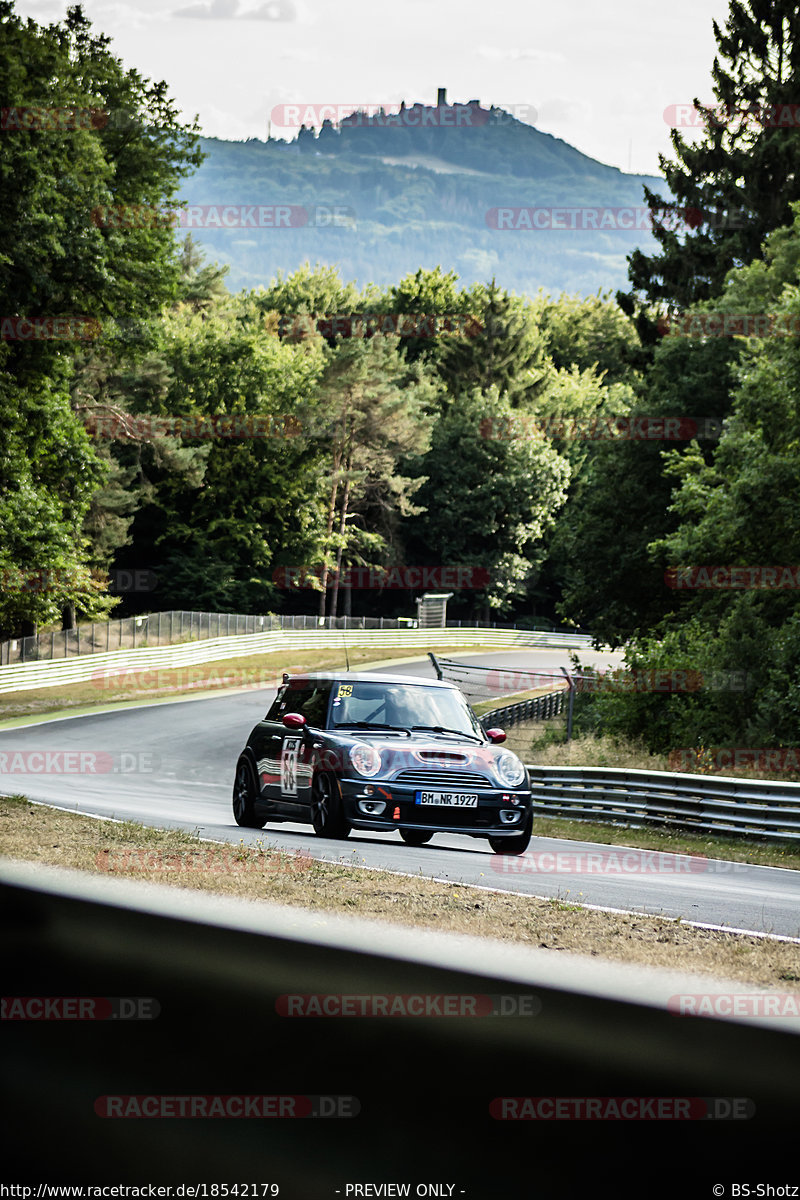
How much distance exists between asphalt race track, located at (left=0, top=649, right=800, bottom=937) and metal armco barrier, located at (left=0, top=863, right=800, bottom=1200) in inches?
221

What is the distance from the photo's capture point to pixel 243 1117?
306cm

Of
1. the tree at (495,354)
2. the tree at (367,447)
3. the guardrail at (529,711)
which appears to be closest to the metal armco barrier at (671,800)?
the guardrail at (529,711)

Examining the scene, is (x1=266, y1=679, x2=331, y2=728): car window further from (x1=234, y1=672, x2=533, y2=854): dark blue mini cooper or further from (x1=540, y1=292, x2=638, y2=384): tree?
(x1=540, y1=292, x2=638, y2=384): tree

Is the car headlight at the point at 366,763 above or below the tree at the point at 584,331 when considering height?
below

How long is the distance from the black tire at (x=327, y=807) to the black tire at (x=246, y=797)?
1.45m

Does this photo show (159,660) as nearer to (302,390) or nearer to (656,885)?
(302,390)

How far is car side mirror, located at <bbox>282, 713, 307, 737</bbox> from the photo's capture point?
13.8 meters

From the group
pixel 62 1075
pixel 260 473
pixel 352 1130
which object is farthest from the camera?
pixel 260 473

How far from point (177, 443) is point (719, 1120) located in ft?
216

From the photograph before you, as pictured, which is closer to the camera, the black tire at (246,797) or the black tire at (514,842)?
the black tire at (514,842)

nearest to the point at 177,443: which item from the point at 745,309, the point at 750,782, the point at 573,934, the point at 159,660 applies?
the point at 159,660

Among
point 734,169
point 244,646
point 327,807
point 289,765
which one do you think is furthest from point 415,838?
point 244,646

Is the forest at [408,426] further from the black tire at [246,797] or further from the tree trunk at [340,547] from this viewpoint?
the black tire at [246,797]

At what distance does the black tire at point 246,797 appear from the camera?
14914 mm
